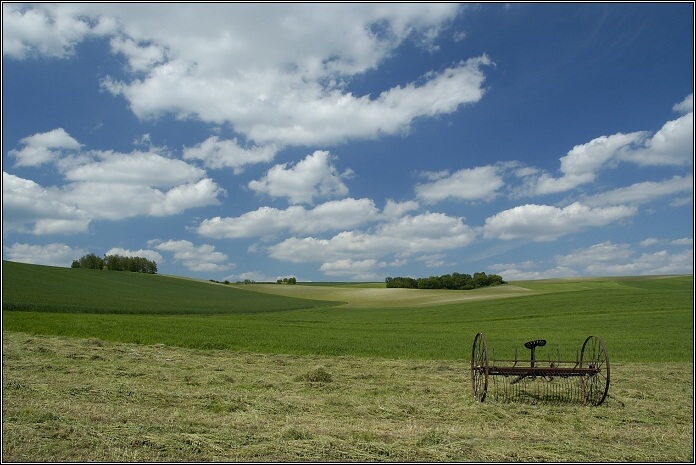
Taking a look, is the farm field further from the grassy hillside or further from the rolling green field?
the grassy hillside

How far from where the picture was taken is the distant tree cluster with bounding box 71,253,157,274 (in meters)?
99.4

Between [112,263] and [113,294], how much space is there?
4396cm

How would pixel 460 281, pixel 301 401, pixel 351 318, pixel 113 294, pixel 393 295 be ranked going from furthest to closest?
1. pixel 460 281
2. pixel 393 295
3. pixel 113 294
4. pixel 351 318
5. pixel 301 401

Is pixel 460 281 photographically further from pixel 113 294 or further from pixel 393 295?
pixel 113 294

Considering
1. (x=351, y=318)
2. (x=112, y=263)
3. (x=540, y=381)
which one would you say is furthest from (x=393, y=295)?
(x=540, y=381)

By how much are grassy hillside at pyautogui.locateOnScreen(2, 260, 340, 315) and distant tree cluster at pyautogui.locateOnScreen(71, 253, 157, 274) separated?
44.8 ft

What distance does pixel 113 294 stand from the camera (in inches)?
2406

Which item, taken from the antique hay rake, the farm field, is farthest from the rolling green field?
the antique hay rake

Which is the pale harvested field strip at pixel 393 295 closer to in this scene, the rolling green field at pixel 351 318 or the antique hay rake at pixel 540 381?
the rolling green field at pixel 351 318

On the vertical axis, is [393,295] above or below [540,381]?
above

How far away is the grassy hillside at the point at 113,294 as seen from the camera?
147 ft

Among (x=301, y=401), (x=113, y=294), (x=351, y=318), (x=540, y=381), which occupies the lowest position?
(x=351, y=318)

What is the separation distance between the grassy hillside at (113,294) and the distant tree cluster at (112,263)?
13668 mm

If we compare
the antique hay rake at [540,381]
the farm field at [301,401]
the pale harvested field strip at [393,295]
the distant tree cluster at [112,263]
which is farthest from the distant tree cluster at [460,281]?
the antique hay rake at [540,381]
